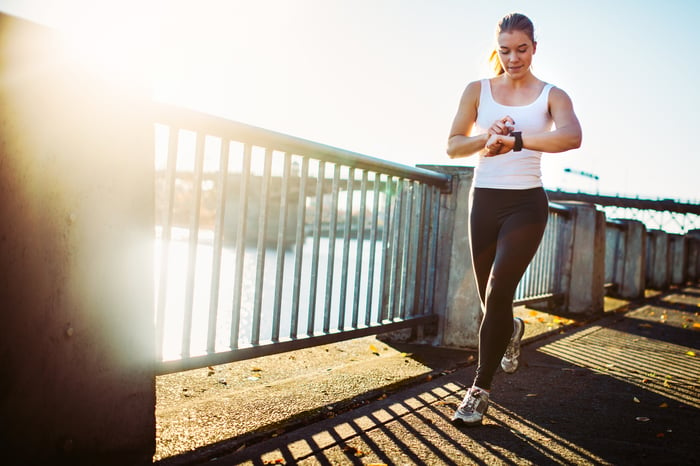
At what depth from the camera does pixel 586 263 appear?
768 cm

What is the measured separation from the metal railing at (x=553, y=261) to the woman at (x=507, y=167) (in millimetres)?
4018

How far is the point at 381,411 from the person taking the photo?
9.32 feet

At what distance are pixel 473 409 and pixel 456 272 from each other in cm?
208

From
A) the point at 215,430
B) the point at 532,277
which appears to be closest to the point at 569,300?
the point at 532,277

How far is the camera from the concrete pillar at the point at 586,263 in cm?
753

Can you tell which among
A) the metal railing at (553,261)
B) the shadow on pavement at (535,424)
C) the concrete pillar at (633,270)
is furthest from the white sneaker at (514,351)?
the concrete pillar at (633,270)

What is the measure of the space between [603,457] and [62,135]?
2.30 metres

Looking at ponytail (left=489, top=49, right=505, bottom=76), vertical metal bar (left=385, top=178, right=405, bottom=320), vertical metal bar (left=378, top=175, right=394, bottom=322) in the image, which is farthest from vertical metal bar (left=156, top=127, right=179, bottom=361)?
vertical metal bar (left=385, top=178, right=405, bottom=320)

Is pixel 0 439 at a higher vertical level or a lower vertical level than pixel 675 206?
lower

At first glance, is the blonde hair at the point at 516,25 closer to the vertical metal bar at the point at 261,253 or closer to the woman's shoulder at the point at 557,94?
the woman's shoulder at the point at 557,94

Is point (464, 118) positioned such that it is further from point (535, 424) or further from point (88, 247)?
point (88, 247)

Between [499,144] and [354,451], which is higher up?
[499,144]

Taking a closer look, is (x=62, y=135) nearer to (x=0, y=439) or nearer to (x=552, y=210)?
(x=0, y=439)

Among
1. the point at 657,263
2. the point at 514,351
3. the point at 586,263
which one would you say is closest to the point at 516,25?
the point at 514,351
